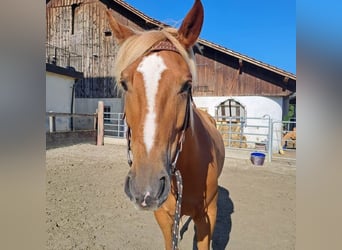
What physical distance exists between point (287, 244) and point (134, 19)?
10817mm

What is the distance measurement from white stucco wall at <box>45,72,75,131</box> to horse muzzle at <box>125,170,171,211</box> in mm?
7902

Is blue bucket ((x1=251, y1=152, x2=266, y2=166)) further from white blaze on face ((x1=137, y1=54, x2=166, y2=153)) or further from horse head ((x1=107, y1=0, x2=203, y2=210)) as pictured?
white blaze on face ((x1=137, y1=54, x2=166, y2=153))

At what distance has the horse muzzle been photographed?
781 millimetres

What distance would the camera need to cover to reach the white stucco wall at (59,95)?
314 inches

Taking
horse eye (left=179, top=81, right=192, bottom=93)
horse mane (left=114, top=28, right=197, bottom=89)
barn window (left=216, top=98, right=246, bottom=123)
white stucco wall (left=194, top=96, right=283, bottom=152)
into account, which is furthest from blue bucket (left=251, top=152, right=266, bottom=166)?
horse eye (left=179, top=81, right=192, bottom=93)

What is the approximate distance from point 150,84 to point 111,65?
8622 mm

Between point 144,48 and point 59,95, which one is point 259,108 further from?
point 144,48

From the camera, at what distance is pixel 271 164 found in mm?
5742

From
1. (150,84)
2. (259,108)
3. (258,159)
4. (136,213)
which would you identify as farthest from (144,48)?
(259,108)

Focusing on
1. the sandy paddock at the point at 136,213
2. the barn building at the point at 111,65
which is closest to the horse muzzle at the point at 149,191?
the sandy paddock at the point at 136,213

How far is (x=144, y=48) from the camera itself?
3.19 feet

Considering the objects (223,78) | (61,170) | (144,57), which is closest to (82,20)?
(223,78)

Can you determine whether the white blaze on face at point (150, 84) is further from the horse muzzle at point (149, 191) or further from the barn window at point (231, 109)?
the barn window at point (231, 109)
